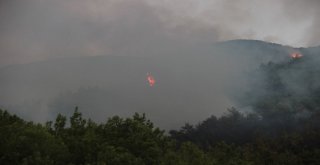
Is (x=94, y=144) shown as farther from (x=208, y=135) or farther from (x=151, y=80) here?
(x=151, y=80)

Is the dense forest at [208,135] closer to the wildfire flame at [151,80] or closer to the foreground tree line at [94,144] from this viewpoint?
the foreground tree line at [94,144]

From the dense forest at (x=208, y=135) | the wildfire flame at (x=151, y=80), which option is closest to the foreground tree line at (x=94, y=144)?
the dense forest at (x=208, y=135)

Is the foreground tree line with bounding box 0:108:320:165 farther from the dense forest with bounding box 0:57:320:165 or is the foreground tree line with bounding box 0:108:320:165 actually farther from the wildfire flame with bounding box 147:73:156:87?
the wildfire flame with bounding box 147:73:156:87

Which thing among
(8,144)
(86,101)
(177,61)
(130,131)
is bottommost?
(8,144)

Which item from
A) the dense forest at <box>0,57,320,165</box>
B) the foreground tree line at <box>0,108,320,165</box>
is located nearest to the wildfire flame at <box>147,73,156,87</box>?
the dense forest at <box>0,57,320,165</box>

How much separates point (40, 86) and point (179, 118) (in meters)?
37.8

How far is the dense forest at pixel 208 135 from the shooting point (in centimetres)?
2316

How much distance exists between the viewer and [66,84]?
11175 centimetres

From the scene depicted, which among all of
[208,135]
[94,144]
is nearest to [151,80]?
[208,135]

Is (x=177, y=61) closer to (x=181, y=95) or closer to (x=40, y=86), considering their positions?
(x=181, y=95)

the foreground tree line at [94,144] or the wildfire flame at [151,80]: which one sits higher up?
the wildfire flame at [151,80]

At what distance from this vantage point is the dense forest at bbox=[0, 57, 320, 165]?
23.2 metres

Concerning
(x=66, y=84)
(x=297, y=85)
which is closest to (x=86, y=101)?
(x=66, y=84)

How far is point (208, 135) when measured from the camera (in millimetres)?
76438
